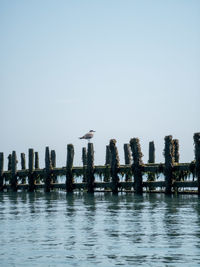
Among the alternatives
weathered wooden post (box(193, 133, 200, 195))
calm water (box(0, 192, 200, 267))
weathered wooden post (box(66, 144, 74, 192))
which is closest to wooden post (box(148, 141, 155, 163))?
weathered wooden post (box(66, 144, 74, 192))

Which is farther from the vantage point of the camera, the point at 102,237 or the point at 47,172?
the point at 47,172

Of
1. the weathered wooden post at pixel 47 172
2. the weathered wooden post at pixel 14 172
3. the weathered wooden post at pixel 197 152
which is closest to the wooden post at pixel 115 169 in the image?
the weathered wooden post at pixel 197 152

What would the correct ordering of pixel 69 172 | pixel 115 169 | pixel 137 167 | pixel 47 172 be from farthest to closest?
pixel 47 172
pixel 69 172
pixel 115 169
pixel 137 167

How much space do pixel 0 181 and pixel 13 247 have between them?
38.7 m

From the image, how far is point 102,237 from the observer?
16.6m

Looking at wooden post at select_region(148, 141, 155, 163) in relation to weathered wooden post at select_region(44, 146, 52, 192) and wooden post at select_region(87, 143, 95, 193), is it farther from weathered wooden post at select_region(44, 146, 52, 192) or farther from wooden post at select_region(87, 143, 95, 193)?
weathered wooden post at select_region(44, 146, 52, 192)

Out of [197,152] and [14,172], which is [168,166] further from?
[14,172]

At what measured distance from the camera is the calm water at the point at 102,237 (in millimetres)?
13100

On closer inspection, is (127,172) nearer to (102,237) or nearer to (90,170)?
(90,170)

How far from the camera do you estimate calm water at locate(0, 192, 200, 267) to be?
13.1 meters

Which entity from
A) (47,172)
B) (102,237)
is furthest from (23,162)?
(102,237)

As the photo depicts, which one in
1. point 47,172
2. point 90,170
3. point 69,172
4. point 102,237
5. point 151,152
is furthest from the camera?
point 47,172

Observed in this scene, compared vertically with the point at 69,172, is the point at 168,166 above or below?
below

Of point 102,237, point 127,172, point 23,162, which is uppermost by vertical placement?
point 23,162
